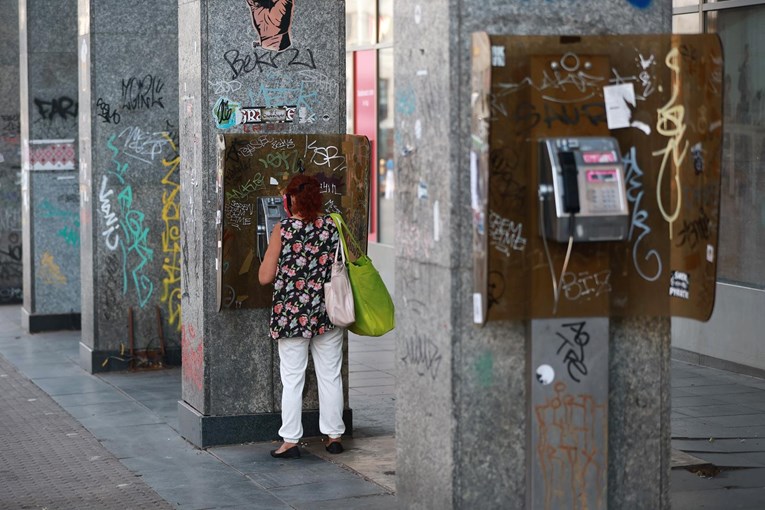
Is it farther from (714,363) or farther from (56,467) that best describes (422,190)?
(714,363)

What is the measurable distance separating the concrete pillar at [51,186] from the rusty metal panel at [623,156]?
9592 millimetres

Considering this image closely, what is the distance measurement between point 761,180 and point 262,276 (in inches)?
192

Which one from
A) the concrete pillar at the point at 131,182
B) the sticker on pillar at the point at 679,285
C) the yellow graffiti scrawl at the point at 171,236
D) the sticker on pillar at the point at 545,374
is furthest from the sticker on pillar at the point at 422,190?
Result: the yellow graffiti scrawl at the point at 171,236

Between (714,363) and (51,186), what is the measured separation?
717 centimetres

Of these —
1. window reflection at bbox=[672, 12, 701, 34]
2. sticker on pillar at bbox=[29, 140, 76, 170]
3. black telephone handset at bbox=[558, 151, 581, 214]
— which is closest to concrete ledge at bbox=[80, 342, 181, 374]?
sticker on pillar at bbox=[29, 140, 76, 170]

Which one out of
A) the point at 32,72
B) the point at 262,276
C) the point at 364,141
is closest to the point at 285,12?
the point at 364,141

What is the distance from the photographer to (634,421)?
5445 mm

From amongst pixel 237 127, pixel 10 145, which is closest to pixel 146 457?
pixel 237 127

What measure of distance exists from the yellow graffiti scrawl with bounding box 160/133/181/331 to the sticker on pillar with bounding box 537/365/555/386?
661 centimetres

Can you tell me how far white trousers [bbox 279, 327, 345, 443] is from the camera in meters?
7.78

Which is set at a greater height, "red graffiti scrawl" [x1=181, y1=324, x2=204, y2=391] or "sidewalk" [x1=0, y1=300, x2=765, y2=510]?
"red graffiti scrawl" [x1=181, y1=324, x2=204, y2=391]

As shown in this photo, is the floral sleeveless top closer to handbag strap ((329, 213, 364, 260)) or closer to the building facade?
handbag strap ((329, 213, 364, 260))

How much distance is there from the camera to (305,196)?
7.52m

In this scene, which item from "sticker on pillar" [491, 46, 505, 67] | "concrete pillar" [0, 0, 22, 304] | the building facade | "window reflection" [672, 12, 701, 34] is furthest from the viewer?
"concrete pillar" [0, 0, 22, 304]
